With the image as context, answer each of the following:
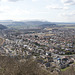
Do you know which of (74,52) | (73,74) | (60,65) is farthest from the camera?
(74,52)

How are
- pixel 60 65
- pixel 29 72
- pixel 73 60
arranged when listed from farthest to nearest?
1. pixel 73 60
2. pixel 60 65
3. pixel 29 72

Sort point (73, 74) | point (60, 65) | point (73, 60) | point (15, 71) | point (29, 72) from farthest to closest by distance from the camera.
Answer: point (73, 60), point (60, 65), point (73, 74), point (29, 72), point (15, 71)

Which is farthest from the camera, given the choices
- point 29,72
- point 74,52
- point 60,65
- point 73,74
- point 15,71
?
point 74,52

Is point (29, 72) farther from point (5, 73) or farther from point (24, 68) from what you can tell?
point (5, 73)

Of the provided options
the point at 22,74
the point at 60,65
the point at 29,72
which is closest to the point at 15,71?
the point at 22,74

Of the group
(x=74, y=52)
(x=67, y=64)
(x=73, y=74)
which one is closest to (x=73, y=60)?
(x=67, y=64)

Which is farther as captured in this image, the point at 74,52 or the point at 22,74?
the point at 74,52

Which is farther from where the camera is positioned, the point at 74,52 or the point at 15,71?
the point at 74,52

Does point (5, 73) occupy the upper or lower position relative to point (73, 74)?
upper

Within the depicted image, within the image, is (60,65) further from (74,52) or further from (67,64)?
(74,52)
